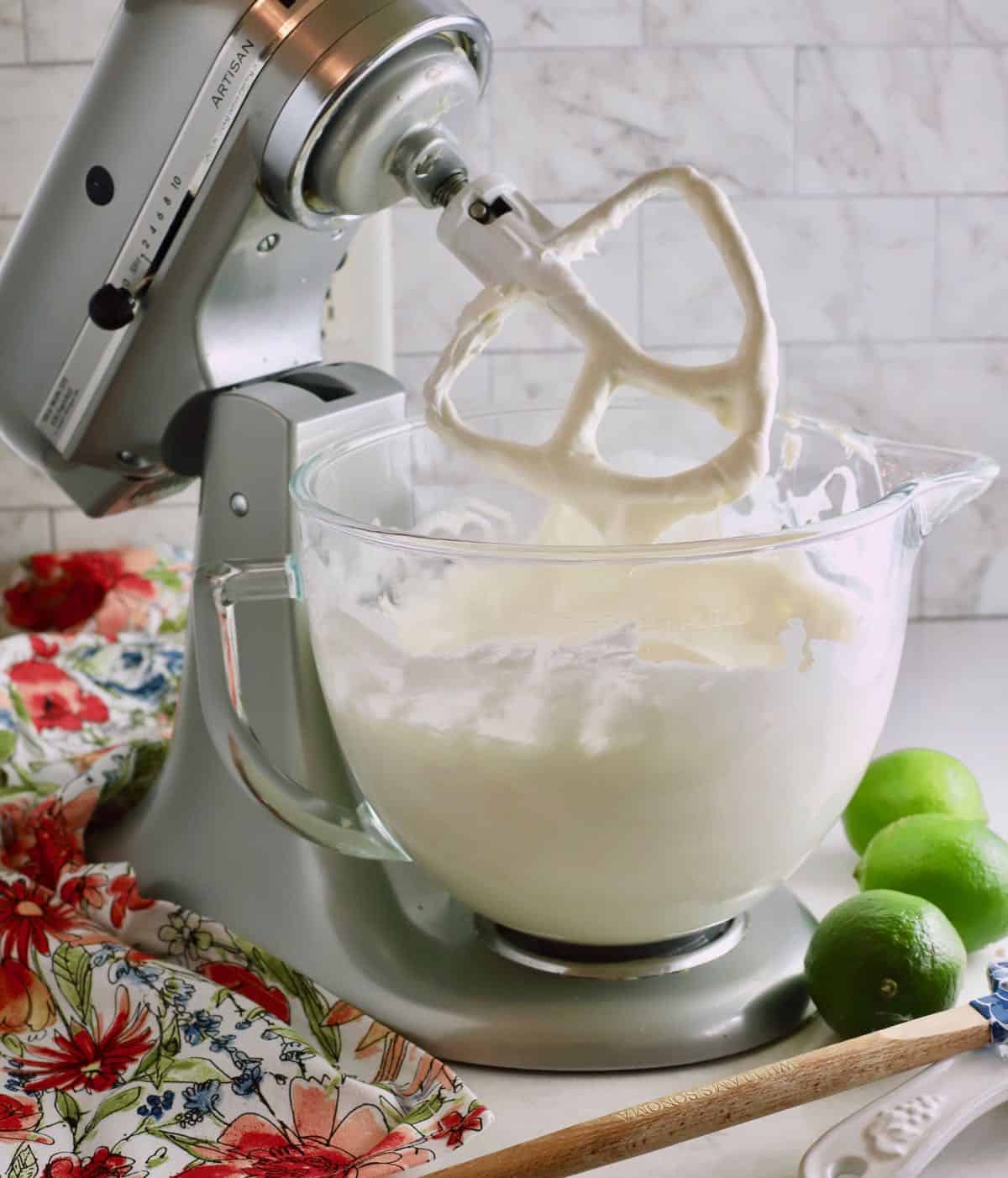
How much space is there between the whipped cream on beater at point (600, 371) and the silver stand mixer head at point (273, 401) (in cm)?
6

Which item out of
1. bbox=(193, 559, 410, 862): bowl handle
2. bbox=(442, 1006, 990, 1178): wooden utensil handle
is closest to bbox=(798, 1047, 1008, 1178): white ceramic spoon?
bbox=(442, 1006, 990, 1178): wooden utensil handle

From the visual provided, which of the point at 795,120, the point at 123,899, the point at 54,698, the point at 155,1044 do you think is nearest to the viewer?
the point at 155,1044

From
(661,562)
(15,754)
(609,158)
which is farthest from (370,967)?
(609,158)

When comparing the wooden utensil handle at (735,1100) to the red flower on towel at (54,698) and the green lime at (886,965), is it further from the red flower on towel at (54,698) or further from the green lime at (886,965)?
the red flower on towel at (54,698)

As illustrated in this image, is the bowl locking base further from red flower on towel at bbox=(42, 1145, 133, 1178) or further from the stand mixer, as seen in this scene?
red flower on towel at bbox=(42, 1145, 133, 1178)

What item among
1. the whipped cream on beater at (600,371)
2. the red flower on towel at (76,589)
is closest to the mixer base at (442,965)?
the whipped cream on beater at (600,371)

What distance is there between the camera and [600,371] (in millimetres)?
651

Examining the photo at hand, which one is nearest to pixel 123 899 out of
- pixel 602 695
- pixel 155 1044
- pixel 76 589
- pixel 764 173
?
pixel 155 1044

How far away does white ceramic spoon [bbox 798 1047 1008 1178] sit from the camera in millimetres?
583

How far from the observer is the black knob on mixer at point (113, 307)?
75 cm

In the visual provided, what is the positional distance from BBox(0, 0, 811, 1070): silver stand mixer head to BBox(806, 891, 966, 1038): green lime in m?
0.04

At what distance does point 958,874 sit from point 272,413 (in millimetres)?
411

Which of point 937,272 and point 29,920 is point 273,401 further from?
point 937,272

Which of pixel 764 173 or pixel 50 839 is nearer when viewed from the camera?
pixel 50 839
